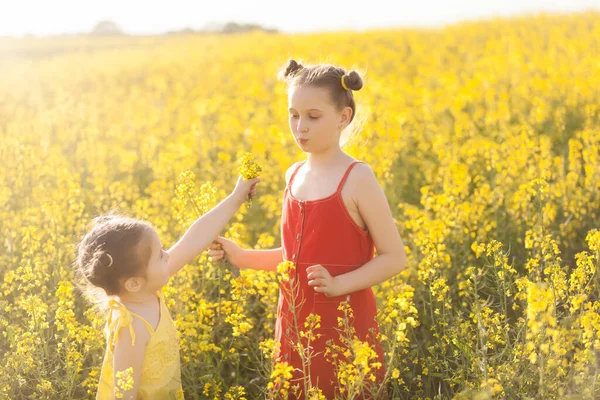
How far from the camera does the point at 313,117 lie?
112 inches

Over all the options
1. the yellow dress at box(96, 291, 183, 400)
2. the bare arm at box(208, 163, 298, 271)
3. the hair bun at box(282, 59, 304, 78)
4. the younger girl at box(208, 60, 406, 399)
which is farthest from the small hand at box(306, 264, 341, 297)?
the hair bun at box(282, 59, 304, 78)

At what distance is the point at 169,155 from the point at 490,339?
154 inches

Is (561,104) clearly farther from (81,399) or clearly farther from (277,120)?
(81,399)

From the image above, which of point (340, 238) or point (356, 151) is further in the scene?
point (356, 151)

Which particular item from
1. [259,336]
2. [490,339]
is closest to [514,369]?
[490,339]

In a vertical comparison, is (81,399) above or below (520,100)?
below

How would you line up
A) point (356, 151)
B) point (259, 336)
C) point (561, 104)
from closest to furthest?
point (259, 336), point (356, 151), point (561, 104)

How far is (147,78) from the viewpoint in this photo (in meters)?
17.0

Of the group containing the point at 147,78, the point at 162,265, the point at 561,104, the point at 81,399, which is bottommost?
the point at 81,399

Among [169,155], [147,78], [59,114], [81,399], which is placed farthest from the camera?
[147,78]

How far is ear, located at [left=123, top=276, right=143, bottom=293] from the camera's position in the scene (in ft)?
8.89

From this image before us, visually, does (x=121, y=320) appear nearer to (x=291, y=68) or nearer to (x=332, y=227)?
(x=332, y=227)

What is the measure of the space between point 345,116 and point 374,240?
1.65 ft

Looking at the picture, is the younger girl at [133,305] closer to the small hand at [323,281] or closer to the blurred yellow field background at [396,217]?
the blurred yellow field background at [396,217]
